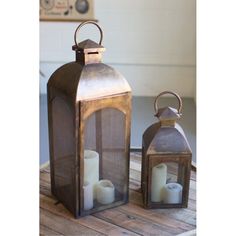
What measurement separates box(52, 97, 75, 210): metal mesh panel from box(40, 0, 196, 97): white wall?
45.3 inches

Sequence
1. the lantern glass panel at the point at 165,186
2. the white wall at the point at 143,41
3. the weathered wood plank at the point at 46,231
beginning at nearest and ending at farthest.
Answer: the weathered wood plank at the point at 46,231, the lantern glass panel at the point at 165,186, the white wall at the point at 143,41

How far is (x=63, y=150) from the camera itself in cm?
120

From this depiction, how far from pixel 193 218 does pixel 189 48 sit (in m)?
1.28

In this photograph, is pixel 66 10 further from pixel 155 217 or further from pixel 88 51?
pixel 155 217

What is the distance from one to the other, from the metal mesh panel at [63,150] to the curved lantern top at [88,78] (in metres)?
0.05

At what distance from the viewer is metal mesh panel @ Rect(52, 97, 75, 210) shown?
3.76 feet

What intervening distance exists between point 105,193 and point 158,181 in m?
0.13

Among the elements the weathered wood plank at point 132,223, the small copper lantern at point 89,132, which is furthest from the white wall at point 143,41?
the weathered wood plank at point 132,223

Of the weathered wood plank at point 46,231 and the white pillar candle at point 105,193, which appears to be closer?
the weathered wood plank at point 46,231

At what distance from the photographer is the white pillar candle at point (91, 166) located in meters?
1.18

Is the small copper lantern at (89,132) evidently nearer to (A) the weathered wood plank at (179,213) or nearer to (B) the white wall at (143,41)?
(A) the weathered wood plank at (179,213)
